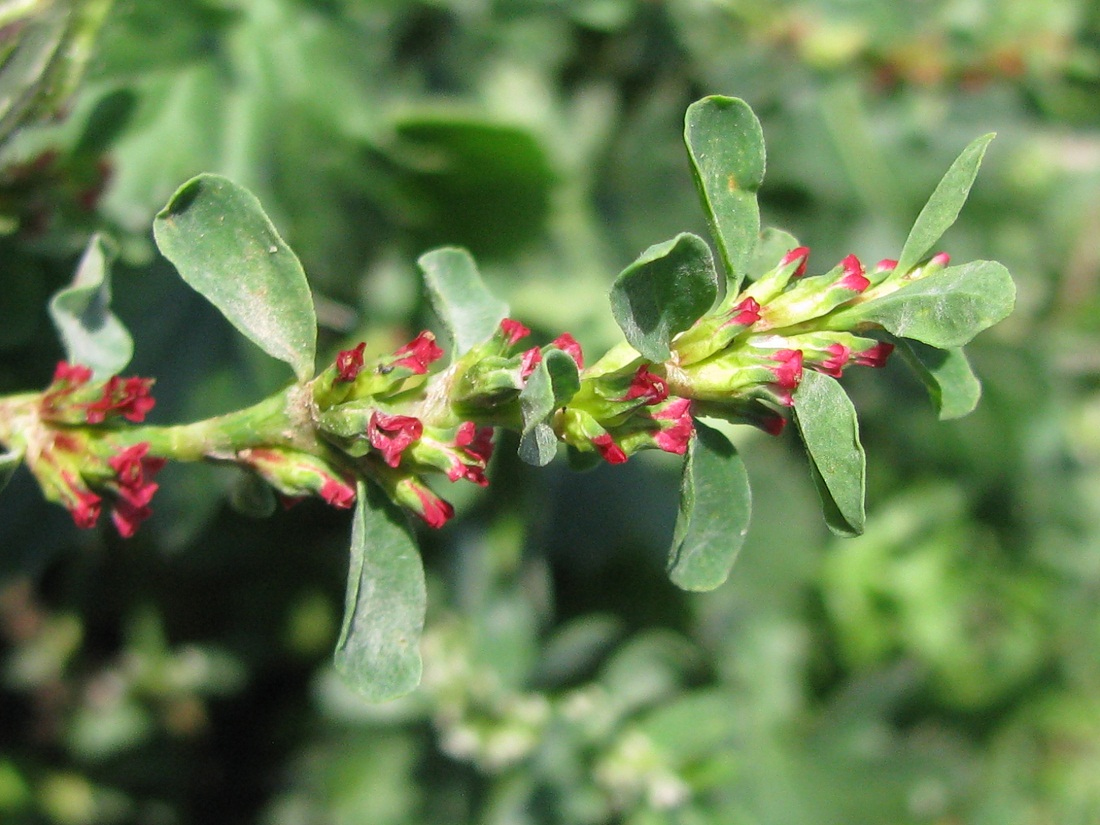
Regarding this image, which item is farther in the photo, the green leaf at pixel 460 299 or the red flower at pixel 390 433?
the green leaf at pixel 460 299

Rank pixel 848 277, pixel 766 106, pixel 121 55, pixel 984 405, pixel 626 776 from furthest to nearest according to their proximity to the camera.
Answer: pixel 984 405
pixel 766 106
pixel 626 776
pixel 121 55
pixel 848 277

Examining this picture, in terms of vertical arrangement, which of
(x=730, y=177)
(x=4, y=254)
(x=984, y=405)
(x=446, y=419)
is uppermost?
(x=730, y=177)

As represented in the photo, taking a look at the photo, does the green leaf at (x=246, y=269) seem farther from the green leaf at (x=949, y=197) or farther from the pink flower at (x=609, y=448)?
the green leaf at (x=949, y=197)

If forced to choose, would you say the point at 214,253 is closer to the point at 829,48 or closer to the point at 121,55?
the point at 121,55

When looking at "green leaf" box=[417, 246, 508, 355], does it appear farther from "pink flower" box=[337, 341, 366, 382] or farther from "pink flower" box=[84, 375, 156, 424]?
"pink flower" box=[84, 375, 156, 424]

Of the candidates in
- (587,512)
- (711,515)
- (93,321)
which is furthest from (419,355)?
(587,512)

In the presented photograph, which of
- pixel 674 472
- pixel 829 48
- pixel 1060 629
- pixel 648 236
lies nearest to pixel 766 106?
pixel 829 48

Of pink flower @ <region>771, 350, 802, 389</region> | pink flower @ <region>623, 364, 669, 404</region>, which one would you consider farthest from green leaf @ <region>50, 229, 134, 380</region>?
pink flower @ <region>771, 350, 802, 389</region>

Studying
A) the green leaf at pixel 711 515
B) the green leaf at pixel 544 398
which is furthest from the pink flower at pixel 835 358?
the green leaf at pixel 544 398
